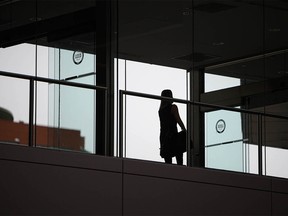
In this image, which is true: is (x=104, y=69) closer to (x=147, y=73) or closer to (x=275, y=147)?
(x=147, y=73)

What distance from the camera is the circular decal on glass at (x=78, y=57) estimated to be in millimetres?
15250

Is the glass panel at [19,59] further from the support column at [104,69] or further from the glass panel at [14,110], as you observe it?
the support column at [104,69]

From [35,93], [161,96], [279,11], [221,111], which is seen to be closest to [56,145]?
[35,93]

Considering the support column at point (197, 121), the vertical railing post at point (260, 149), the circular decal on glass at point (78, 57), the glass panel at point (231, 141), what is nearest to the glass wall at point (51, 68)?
the circular decal on glass at point (78, 57)

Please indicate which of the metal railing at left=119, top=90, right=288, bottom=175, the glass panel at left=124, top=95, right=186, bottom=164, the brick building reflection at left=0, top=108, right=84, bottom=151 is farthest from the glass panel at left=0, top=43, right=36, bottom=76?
the glass panel at left=124, top=95, right=186, bottom=164

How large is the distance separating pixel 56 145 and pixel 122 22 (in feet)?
7.77

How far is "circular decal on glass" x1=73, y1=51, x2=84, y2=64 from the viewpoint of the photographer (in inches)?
600

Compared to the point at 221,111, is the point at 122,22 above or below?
above

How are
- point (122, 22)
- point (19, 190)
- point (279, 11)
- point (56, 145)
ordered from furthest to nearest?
point (279, 11)
point (122, 22)
point (56, 145)
point (19, 190)

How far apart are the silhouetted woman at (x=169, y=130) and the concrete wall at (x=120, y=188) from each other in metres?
0.27

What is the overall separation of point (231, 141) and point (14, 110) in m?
3.76

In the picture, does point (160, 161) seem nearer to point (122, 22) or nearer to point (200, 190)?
point (200, 190)

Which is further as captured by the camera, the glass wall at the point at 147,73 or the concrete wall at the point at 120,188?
the glass wall at the point at 147,73

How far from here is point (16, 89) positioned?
44.5ft
